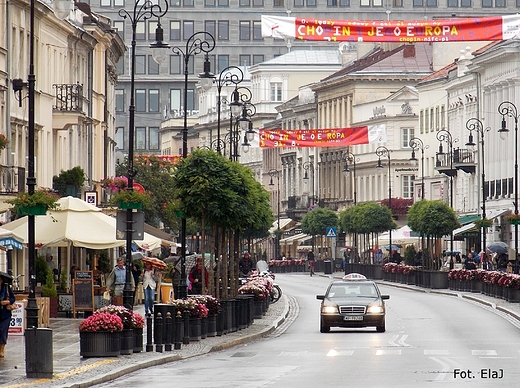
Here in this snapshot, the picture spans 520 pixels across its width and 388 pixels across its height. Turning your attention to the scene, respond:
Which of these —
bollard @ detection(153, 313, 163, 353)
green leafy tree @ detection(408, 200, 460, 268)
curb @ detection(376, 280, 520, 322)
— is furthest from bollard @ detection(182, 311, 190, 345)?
green leafy tree @ detection(408, 200, 460, 268)

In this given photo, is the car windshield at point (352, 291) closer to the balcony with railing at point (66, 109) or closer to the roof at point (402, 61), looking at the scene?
the balcony with railing at point (66, 109)

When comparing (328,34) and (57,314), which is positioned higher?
(328,34)

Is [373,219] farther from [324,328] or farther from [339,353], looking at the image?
[339,353]

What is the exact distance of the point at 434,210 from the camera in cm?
7656

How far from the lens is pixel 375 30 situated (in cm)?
4394

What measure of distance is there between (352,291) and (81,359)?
47.8ft

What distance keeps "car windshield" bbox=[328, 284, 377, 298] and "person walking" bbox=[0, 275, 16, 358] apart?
13.4m

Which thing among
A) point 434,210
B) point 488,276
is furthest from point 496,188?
point 488,276

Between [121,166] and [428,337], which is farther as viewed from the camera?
[121,166]

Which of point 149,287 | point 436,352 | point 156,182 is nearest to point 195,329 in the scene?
point 436,352

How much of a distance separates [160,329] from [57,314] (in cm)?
1313

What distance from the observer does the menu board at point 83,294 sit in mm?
42188

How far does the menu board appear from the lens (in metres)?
42.2

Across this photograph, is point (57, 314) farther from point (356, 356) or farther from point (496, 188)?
point (496, 188)
